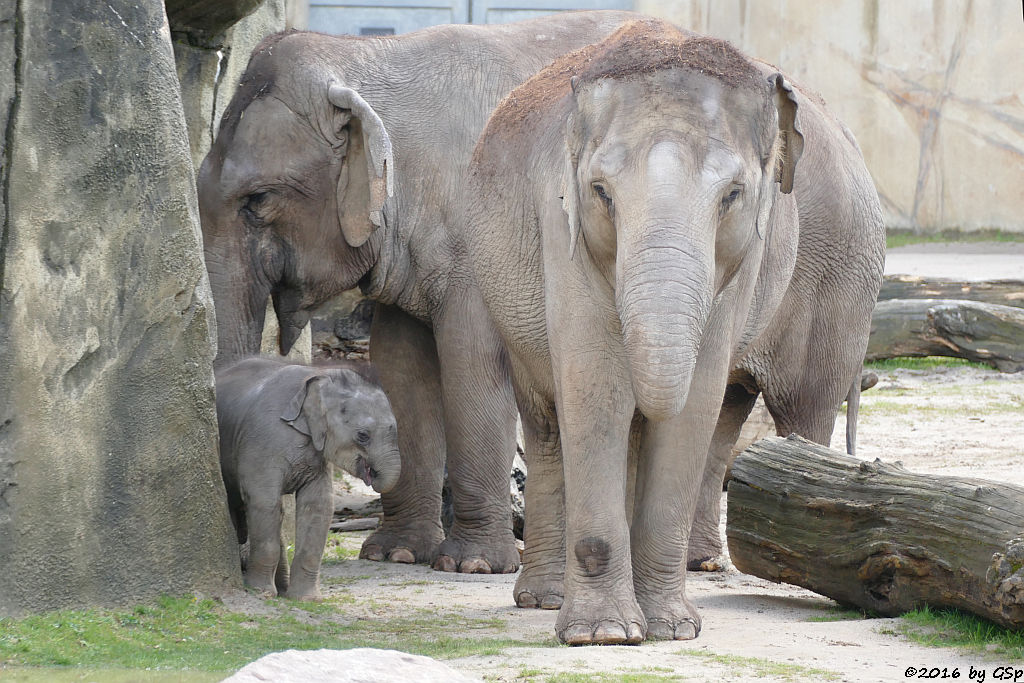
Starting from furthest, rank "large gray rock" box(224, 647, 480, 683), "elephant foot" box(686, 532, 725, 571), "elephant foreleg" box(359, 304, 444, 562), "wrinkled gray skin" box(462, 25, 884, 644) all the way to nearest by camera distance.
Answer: "elephant foreleg" box(359, 304, 444, 562) < "elephant foot" box(686, 532, 725, 571) < "wrinkled gray skin" box(462, 25, 884, 644) < "large gray rock" box(224, 647, 480, 683)

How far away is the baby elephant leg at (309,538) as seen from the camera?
18.5 ft

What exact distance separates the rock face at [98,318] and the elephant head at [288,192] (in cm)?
155

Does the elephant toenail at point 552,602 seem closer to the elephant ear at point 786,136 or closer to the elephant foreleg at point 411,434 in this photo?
the elephant foreleg at point 411,434

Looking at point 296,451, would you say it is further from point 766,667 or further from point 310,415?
point 766,667

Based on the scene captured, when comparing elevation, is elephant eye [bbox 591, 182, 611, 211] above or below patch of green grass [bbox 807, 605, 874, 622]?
above

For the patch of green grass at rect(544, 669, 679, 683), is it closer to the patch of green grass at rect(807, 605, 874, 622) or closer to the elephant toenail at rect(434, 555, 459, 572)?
the patch of green grass at rect(807, 605, 874, 622)

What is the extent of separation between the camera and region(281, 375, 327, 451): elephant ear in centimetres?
559

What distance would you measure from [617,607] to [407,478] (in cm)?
258

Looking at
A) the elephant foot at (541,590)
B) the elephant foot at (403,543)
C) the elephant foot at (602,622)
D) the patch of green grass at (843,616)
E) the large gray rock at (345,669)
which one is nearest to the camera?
the large gray rock at (345,669)

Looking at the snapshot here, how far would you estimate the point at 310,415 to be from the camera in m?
5.61

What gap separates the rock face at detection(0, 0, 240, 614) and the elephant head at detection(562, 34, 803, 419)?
51.8 inches

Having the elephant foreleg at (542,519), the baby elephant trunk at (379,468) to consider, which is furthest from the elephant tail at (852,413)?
the baby elephant trunk at (379,468)

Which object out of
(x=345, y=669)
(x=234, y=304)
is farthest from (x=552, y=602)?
(x=345, y=669)

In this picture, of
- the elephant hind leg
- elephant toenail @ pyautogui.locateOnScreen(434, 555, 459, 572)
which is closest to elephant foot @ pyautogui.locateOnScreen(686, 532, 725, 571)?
the elephant hind leg
